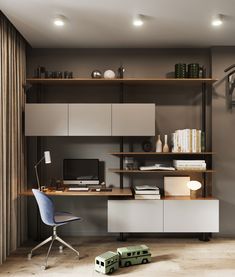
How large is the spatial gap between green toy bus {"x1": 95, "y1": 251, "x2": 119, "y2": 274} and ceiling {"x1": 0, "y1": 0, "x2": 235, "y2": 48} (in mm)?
2576

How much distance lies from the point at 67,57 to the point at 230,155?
2.73 meters

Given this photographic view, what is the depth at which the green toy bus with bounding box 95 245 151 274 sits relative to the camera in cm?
327

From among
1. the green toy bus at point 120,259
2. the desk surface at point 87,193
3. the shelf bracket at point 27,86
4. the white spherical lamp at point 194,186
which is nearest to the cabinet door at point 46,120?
the shelf bracket at point 27,86

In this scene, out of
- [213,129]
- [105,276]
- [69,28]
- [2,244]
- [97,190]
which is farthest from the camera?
[213,129]

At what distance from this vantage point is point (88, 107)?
4.25m

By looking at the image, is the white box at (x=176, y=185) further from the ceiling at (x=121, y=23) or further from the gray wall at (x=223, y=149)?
the ceiling at (x=121, y=23)

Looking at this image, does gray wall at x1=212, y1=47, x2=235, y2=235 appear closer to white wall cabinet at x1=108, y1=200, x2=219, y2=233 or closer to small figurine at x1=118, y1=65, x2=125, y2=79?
white wall cabinet at x1=108, y1=200, x2=219, y2=233

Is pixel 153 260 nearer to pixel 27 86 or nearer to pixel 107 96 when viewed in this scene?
pixel 107 96

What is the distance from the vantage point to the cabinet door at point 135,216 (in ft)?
13.6

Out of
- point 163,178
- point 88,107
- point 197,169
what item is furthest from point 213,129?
point 88,107

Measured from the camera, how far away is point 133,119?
4.23 m

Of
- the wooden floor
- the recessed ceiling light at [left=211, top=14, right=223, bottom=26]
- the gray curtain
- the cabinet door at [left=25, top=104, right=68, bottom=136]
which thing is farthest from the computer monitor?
the recessed ceiling light at [left=211, top=14, right=223, bottom=26]

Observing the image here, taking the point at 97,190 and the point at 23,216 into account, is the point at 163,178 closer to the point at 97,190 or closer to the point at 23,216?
the point at 97,190

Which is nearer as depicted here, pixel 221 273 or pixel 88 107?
pixel 221 273
